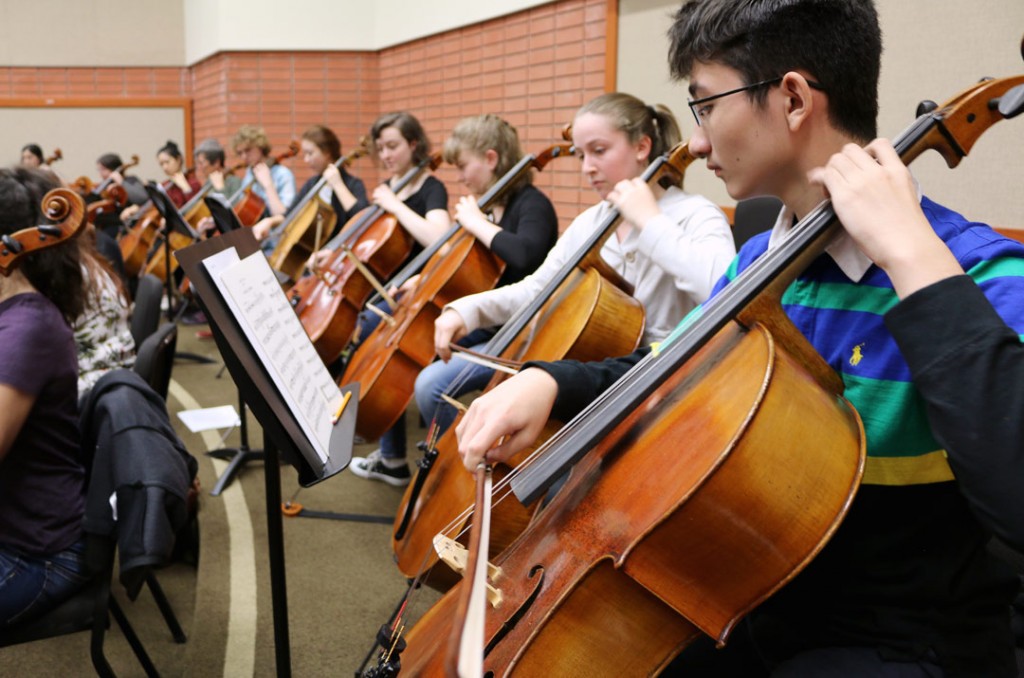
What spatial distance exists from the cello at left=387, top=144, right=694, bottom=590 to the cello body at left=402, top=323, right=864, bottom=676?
2.44ft

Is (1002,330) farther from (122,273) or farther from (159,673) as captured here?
(122,273)

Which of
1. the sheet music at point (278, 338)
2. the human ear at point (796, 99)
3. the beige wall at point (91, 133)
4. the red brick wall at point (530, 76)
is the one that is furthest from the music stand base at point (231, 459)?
the beige wall at point (91, 133)

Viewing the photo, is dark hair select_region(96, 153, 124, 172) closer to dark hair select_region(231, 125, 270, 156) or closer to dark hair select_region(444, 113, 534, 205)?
dark hair select_region(231, 125, 270, 156)

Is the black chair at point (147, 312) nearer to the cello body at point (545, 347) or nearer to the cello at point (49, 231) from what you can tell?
the cello at point (49, 231)

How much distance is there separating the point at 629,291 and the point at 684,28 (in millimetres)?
1103

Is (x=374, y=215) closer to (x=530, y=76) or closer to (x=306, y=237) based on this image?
(x=306, y=237)

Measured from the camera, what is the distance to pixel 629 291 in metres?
2.14

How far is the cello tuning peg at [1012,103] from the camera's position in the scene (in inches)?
35.0

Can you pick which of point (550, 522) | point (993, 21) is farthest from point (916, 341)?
point (993, 21)

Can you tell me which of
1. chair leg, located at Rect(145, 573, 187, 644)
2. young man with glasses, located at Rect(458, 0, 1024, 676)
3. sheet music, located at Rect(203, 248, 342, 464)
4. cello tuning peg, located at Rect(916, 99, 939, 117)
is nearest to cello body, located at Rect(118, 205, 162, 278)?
chair leg, located at Rect(145, 573, 187, 644)

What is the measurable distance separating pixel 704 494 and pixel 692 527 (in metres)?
0.04

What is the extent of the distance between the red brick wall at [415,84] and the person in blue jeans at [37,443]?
3068mm

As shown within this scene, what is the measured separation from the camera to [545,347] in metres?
1.86

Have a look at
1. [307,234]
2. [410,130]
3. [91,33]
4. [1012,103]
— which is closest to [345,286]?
[410,130]
